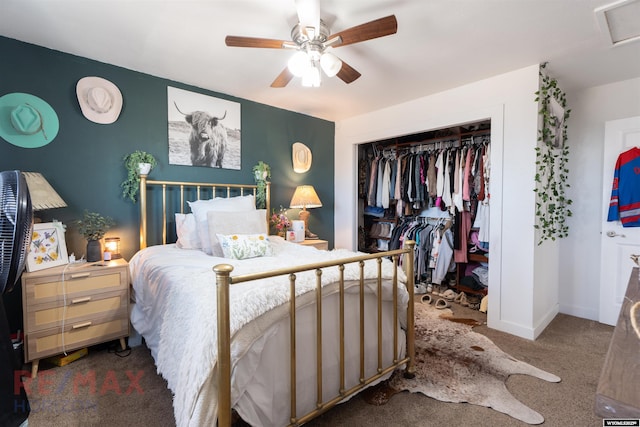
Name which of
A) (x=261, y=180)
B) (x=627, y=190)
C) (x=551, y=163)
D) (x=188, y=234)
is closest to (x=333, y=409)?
(x=188, y=234)

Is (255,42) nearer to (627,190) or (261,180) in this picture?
(261,180)

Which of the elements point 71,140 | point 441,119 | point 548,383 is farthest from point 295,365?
point 441,119

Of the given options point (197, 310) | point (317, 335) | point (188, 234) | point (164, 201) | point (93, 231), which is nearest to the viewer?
point (197, 310)

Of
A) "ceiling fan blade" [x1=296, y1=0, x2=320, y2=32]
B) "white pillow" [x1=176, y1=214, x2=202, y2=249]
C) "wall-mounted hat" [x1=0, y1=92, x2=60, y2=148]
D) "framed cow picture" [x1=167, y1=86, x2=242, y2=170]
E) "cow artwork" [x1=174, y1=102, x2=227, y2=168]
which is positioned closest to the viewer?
"ceiling fan blade" [x1=296, y1=0, x2=320, y2=32]

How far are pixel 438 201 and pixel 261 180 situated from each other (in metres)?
2.25

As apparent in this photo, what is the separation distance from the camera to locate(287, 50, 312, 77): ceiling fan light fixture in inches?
72.1

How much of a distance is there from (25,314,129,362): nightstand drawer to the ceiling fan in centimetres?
217

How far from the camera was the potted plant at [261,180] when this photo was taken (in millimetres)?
3434

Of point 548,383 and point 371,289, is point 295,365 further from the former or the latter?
point 548,383

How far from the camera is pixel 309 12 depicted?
1.54 m

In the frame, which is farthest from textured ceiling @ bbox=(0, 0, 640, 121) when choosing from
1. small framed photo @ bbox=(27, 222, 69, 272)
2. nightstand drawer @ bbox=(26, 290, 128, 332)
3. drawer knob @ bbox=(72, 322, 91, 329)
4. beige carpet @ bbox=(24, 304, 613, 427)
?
beige carpet @ bbox=(24, 304, 613, 427)

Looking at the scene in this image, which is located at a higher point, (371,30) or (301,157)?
(371,30)

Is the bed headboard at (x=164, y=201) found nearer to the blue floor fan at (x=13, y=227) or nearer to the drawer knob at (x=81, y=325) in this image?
the drawer knob at (x=81, y=325)

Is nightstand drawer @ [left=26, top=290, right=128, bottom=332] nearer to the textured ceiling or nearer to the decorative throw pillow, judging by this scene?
the decorative throw pillow
